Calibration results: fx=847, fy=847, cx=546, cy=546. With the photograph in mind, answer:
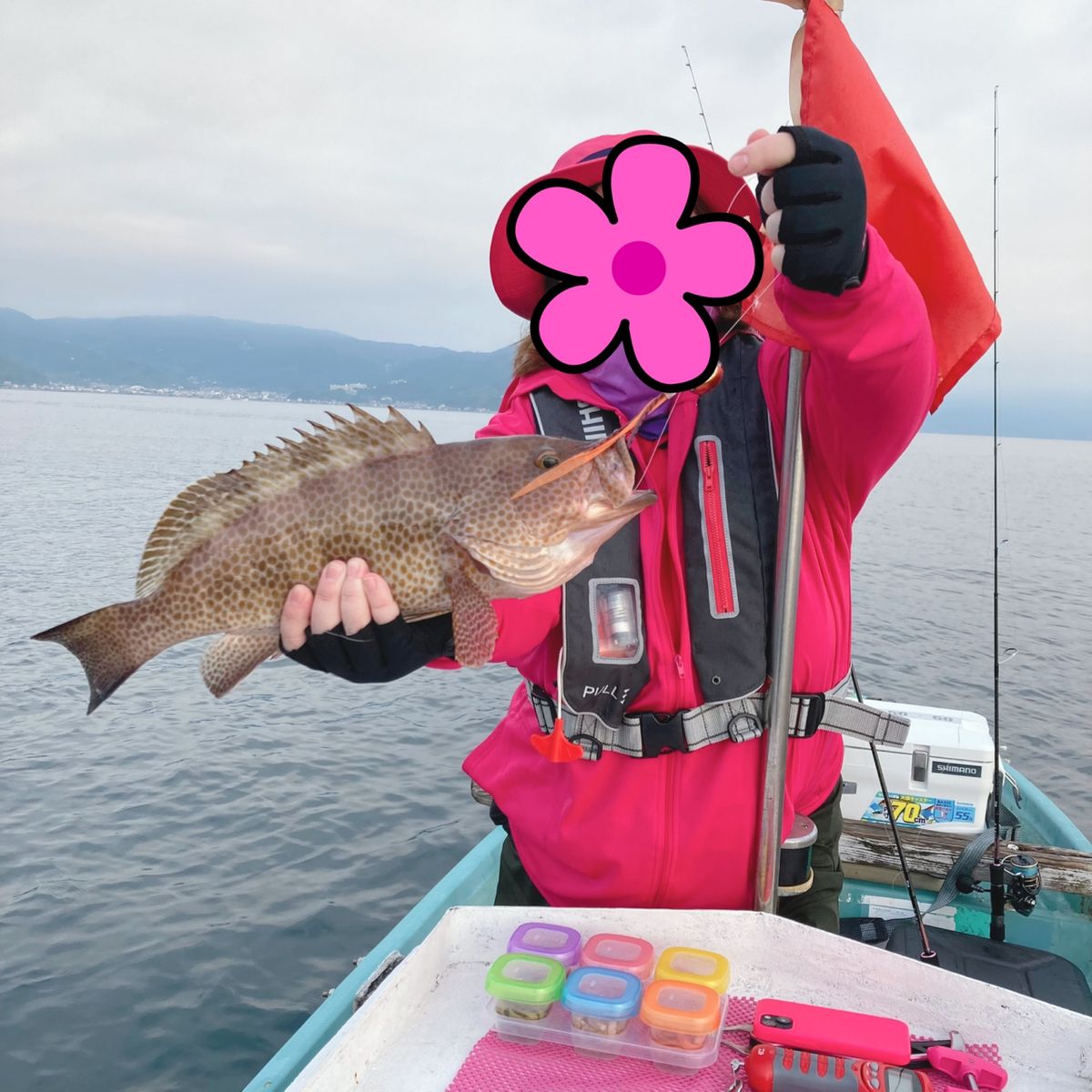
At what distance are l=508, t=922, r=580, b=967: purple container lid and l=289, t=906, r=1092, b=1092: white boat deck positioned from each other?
0.28ft

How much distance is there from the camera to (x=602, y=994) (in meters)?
2.26

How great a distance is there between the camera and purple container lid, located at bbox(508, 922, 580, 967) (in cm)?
248

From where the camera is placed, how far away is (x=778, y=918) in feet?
8.32

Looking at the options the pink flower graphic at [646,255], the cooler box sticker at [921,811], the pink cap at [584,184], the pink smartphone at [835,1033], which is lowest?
the cooler box sticker at [921,811]

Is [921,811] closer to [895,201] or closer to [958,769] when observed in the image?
[958,769]

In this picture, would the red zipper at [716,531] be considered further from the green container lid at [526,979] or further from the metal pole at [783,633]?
the green container lid at [526,979]

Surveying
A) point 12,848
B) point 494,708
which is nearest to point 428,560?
point 12,848

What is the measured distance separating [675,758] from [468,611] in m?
0.94

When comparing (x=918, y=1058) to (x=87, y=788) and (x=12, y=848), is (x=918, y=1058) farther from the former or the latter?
(x=87, y=788)

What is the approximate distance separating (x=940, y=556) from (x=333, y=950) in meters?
25.1

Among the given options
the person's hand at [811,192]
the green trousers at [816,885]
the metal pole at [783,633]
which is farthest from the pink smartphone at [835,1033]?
the person's hand at [811,192]

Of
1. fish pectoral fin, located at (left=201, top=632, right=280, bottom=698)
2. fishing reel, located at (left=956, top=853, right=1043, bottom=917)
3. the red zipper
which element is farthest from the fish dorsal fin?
fishing reel, located at (left=956, top=853, right=1043, bottom=917)

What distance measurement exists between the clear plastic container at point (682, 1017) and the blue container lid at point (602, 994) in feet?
0.13

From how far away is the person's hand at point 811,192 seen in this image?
1.82 meters
